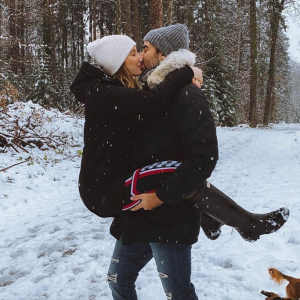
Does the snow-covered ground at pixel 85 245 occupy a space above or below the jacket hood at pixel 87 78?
below

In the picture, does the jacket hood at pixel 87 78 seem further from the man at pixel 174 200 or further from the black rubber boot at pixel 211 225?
the black rubber boot at pixel 211 225

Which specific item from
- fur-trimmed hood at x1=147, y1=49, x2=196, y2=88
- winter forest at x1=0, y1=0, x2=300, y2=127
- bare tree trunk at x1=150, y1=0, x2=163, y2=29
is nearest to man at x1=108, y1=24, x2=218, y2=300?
fur-trimmed hood at x1=147, y1=49, x2=196, y2=88

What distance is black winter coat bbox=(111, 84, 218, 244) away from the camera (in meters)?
1.72

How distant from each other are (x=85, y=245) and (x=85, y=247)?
6cm

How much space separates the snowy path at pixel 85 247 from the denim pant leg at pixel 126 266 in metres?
1.11

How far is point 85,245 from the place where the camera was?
446 cm

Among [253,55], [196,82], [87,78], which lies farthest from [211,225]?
[253,55]

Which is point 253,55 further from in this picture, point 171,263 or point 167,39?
point 171,263

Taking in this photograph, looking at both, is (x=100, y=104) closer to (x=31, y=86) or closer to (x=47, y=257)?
(x=47, y=257)

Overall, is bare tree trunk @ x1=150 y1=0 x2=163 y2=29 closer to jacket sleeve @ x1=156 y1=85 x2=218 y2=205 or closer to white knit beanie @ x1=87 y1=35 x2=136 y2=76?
white knit beanie @ x1=87 y1=35 x2=136 y2=76

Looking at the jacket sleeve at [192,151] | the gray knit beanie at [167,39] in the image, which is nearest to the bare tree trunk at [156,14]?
the gray knit beanie at [167,39]

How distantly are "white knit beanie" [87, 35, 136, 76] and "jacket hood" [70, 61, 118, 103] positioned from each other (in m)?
0.14

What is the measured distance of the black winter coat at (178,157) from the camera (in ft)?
5.64

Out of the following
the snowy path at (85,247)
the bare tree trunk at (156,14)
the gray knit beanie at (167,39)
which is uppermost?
the bare tree trunk at (156,14)
